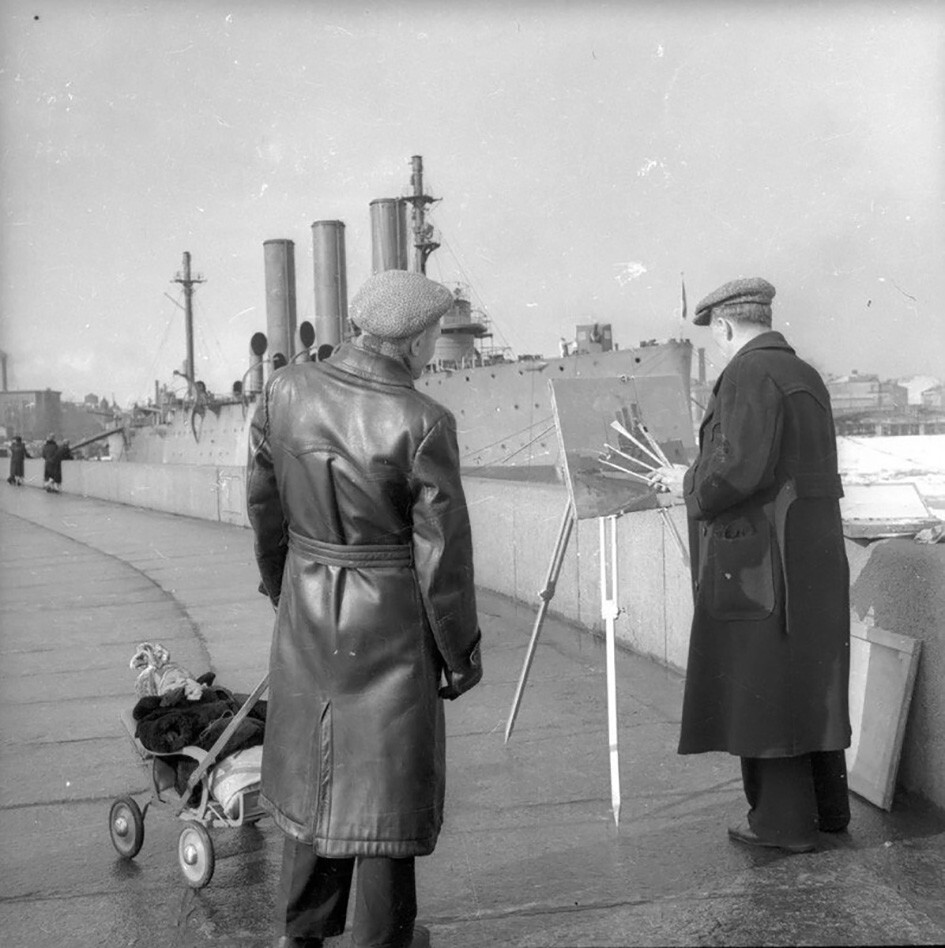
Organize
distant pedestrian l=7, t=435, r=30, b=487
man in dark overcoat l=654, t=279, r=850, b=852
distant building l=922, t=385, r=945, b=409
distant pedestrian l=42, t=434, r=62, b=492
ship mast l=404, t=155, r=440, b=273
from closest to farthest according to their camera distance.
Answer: man in dark overcoat l=654, t=279, r=850, b=852 < distant building l=922, t=385, r=945, b=409 < distant pedestrian l=42, t=434, r=62, b=492 < distant pedestrian l=7, t=435, r=30, b=487 < ship mast l=404, t=155, r=440, b=273

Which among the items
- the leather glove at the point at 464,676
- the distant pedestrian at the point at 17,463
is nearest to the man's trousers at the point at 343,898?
the leather glove at the point at 464,676

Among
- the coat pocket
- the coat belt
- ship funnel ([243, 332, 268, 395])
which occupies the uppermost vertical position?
ship funnel ([243, 332, 268, 395])

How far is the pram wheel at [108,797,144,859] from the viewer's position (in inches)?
145

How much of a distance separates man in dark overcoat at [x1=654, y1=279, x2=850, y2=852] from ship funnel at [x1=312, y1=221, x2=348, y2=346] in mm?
25916

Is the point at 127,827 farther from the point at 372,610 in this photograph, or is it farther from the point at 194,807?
the point at 372,610

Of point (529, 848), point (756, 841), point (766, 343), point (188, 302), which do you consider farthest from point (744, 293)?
point (188, 302)

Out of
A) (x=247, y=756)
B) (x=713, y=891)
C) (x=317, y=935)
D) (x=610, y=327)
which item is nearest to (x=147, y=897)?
(x=247, y=756)

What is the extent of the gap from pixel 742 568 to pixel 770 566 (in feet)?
0.30

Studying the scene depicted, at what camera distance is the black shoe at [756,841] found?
365 cm

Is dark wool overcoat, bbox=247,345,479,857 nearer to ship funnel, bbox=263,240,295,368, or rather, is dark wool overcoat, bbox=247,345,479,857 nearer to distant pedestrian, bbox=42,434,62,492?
distant pedestrian, bbox=42,434,62,492

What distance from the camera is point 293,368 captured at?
292 centimetres

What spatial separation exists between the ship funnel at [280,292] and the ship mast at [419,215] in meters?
5.18

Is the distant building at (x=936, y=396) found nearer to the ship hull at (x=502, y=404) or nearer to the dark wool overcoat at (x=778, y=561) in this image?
the dark wool overcoat at (x=778, y=561)

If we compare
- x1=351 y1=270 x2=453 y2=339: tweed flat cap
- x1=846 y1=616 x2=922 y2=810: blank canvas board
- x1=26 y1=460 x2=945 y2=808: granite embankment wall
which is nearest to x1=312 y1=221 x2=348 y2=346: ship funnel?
x1=26 y1=460 x2=945 y2=808: granite embankment wall
